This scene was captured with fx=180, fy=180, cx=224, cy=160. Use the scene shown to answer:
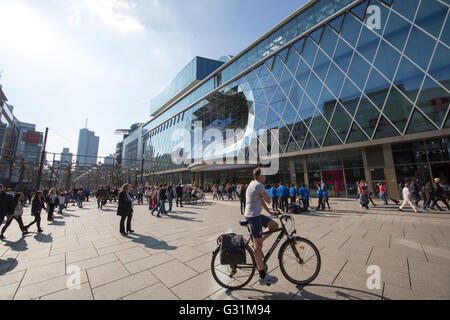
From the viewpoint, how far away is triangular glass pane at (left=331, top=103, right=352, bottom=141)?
17984 millimetres

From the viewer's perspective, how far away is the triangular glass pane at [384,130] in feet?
50.9

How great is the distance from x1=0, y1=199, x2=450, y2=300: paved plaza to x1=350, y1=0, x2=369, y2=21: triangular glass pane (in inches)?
836

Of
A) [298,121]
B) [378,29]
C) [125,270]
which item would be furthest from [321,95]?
[125,270]

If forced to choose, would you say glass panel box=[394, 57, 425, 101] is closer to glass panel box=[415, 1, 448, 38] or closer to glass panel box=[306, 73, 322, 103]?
glass panel box=[415, 1, 448, 38]

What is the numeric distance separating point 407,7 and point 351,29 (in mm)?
4064

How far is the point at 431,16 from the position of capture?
14.4m

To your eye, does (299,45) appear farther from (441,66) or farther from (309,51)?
(441,66)

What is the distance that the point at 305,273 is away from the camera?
3.11 metres

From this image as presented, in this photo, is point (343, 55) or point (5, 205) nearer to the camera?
point (5, 205)

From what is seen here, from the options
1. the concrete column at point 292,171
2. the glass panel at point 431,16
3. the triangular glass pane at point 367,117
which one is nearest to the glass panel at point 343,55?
the triangular glass pane at point 367,117

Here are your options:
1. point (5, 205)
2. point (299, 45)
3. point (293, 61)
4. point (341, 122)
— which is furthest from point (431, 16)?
point (5, 205)
